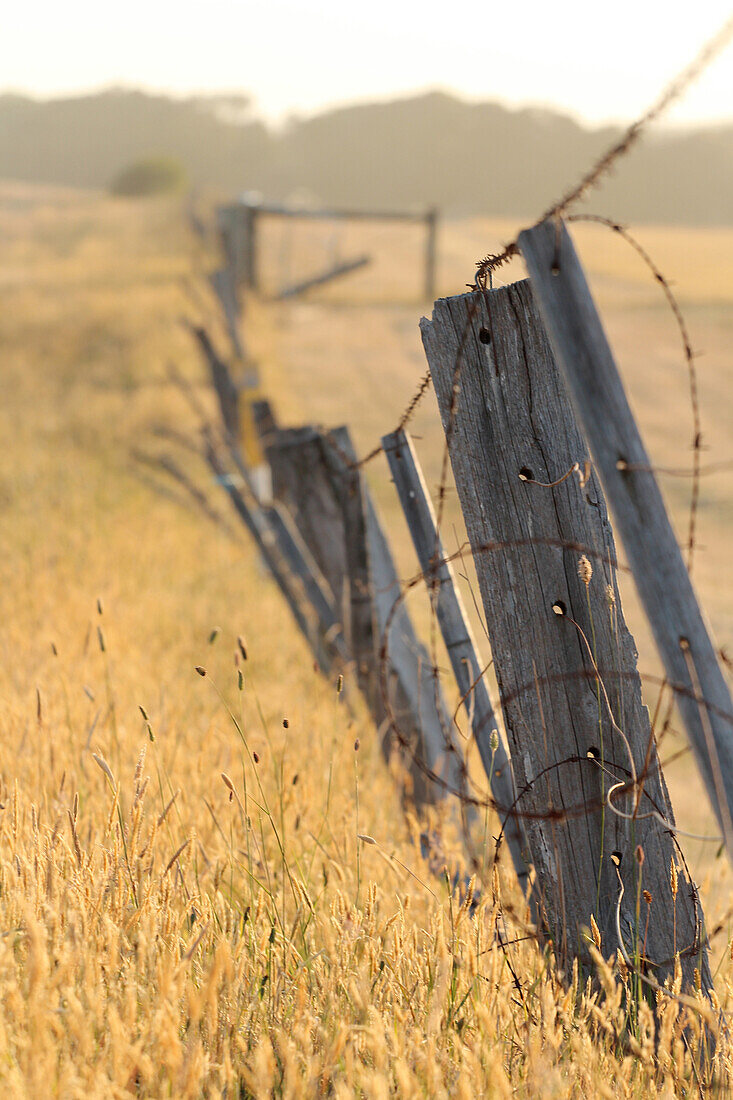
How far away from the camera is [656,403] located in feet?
42.1

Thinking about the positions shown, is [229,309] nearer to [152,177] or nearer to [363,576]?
[363,576]

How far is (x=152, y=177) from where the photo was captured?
45844 millimetres

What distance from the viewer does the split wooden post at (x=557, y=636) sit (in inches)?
63.2

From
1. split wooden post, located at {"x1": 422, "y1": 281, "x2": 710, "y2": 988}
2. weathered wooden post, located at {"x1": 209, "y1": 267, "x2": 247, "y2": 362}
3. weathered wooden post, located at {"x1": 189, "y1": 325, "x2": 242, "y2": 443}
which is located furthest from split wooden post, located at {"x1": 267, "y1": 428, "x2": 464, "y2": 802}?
weathered wooden post, located at {"x1": 209, "y1": 267, "x2": 247, "y2": 362}

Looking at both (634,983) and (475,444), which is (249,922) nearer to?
(634,983)

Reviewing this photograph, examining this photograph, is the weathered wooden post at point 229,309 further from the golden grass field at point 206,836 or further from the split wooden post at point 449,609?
the split wooden post at point 449,609

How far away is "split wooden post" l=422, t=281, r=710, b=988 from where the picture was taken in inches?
63.2

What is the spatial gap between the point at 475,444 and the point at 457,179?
3134 inches

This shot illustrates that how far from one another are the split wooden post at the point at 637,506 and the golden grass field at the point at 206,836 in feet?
1.16

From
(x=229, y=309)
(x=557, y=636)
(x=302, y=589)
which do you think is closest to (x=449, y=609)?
(x=557, y=636)

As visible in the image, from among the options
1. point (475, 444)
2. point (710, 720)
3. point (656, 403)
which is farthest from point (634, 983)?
point (656, 403)

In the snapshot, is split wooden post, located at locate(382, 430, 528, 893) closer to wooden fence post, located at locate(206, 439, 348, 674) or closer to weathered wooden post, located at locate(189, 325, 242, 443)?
wooden fence post, located at locate(206, 439, 348, 674)

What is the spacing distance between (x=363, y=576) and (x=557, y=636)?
146 centimetres

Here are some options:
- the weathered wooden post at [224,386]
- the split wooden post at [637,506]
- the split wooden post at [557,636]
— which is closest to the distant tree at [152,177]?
the weathered wooden post at [224,386]
